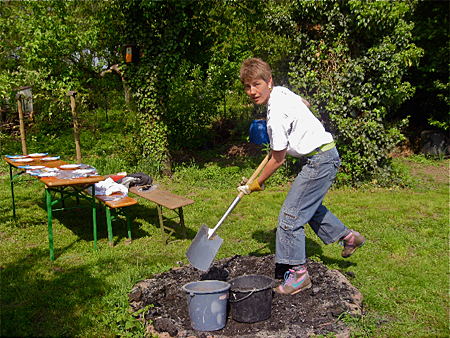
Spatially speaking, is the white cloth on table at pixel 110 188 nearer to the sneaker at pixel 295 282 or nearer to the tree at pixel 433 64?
the sneaker at pixel 295 282

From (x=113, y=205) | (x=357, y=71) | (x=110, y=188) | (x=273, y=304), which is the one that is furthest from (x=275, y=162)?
(x=357, y=71)

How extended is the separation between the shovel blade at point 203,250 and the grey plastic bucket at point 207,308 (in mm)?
398

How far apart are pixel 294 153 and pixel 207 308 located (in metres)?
1.48

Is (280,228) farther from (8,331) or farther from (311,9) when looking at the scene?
(311,9)

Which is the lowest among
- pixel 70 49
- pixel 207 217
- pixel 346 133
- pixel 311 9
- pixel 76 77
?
pixel 207 217

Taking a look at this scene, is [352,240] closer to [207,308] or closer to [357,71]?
[207,308]

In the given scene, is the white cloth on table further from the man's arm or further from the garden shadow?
the man's arm

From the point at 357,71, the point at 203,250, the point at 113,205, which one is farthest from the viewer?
the point at 357,71

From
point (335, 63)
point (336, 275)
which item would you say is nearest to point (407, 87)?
point (335, 63)

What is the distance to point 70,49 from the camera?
859 cm

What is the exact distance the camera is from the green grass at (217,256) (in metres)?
3.26

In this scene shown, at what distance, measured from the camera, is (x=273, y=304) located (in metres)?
3.40

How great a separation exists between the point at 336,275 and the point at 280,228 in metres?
0.82

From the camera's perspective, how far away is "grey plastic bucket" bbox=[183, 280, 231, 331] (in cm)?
297
